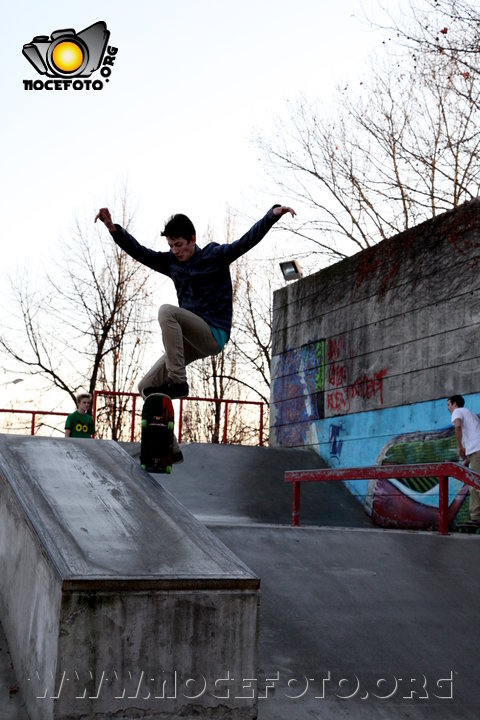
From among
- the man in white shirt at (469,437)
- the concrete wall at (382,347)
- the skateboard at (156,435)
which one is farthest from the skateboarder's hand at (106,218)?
the concrete wall at (382,347)

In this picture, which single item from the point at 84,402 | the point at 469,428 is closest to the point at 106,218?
the point at 84,402

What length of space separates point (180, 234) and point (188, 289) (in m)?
0.38

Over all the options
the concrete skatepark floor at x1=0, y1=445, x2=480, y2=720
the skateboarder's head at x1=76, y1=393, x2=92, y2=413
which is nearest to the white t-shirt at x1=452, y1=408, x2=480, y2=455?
the concrete skatepark floor at x1=0, y1=445, x2=480, y2=720

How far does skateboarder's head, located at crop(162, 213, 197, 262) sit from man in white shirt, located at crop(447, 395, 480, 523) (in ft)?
17.7

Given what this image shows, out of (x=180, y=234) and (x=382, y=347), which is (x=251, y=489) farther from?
(x=180, y=234)

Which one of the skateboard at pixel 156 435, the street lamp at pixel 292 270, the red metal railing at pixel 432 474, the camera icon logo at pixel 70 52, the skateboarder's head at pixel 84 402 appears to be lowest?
the red metal railing at pixel 432 474

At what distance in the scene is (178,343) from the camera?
529cm

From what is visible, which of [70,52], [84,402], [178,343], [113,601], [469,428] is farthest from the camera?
[70,52]

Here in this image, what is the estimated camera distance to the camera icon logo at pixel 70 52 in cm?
A: 1220

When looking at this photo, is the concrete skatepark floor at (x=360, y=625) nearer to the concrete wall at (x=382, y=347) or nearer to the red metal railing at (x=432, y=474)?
the red metal railing at (x=432, y=474)

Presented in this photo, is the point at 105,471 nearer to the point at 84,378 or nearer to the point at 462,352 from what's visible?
the point at 462,352

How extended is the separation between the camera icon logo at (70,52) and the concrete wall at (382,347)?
546 centimetres

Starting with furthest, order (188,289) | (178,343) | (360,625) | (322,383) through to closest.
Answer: (322,383), (188,289), (178,343), (360,625)

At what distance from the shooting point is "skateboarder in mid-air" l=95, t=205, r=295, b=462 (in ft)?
17.2
